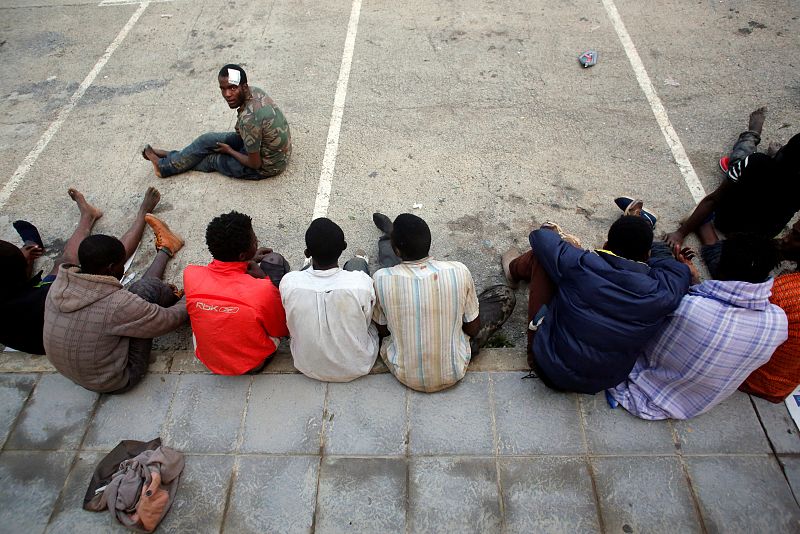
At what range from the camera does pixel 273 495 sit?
3061 mm

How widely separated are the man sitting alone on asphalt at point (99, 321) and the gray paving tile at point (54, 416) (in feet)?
0.73

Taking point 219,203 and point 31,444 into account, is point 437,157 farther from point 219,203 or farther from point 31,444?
point 31,444

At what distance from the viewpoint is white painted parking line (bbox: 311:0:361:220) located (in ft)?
15.8

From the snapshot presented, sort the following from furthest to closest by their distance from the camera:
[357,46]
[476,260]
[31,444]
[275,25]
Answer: [275,25], [357,46], [476,260], [31,444]

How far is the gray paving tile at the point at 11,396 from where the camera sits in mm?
3473

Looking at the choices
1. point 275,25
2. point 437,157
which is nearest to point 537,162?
point 437,157

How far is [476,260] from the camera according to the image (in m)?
4.25

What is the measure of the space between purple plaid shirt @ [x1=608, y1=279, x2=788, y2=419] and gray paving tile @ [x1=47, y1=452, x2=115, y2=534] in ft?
10.9

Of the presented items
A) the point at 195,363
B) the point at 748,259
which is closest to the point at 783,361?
the point at 748,259

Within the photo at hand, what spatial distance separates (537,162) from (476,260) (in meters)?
1.43

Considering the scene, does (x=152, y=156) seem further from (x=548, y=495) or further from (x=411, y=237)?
(x=548, y=495)

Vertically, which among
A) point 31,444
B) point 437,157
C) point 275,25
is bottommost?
point 31,444

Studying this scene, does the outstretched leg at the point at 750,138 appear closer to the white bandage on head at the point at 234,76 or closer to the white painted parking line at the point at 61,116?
the white bandage on head at the point at 234,76

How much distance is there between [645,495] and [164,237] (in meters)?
4.19
